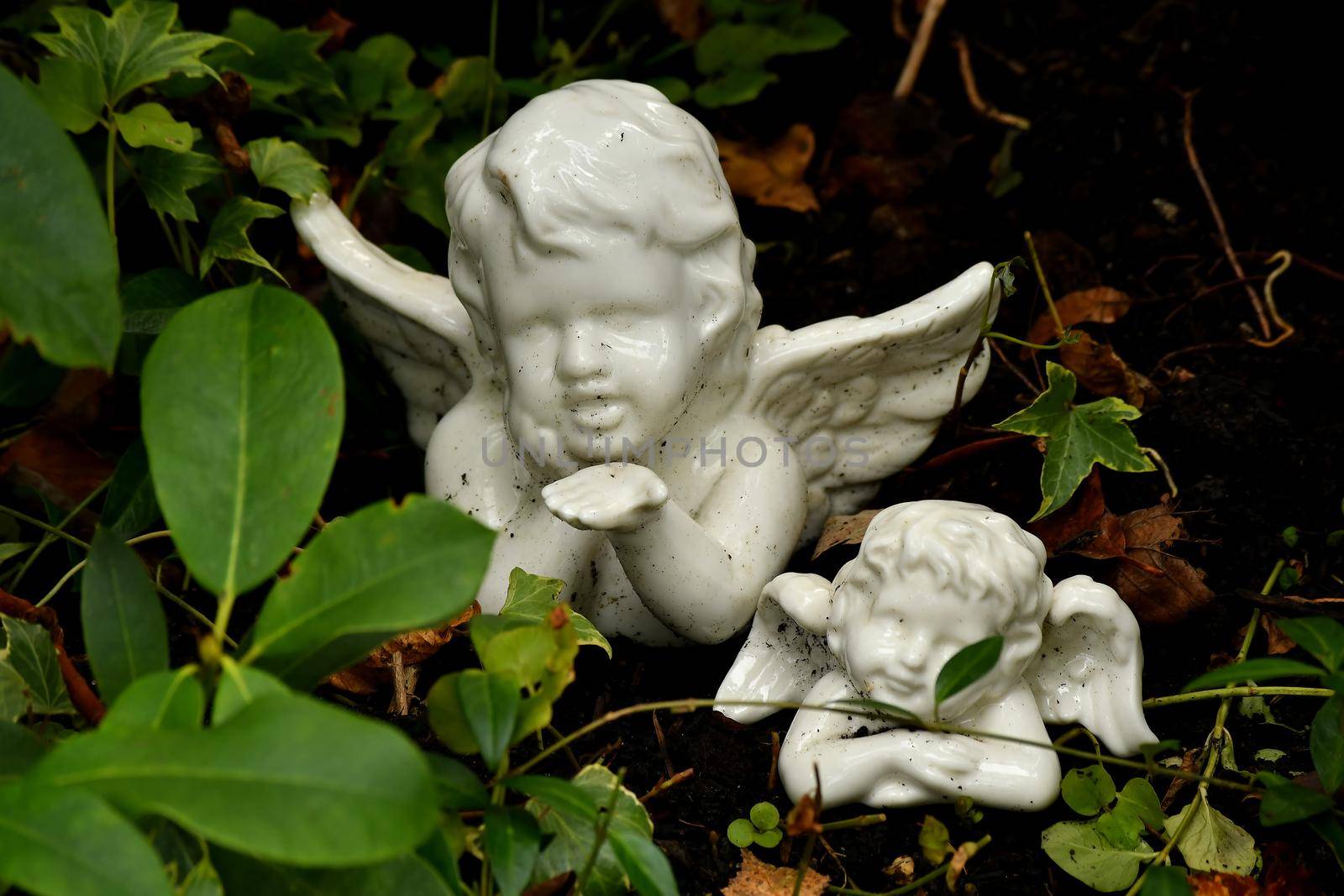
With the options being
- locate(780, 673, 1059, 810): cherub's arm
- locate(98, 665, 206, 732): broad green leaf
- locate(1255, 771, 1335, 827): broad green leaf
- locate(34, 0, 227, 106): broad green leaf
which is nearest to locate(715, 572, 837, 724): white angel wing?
locate(780, 673, 1059, 810): cherub's arm

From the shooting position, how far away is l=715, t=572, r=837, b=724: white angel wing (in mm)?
2264

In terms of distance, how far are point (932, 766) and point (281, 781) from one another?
3.82 ft

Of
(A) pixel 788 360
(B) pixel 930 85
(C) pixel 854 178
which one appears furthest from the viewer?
(B) pixel 930 85

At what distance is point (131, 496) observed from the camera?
2389 mm

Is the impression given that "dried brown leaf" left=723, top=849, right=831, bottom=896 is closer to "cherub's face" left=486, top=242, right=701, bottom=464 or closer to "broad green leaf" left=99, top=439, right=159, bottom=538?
"cherub's face" left=486, top=242, right=701, bottom=464

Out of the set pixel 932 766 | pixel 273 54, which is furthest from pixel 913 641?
pixel 273 54

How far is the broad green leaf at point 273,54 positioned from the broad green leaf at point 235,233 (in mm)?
550

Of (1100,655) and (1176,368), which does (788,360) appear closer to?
(1100,655)

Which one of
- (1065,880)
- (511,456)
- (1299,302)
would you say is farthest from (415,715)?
(1299,302)

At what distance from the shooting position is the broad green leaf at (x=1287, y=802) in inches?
68.7

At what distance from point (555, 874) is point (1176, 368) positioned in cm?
188

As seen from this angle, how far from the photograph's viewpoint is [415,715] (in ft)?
7.43

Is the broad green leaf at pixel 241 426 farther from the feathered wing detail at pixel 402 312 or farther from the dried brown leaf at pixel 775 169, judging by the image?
the dried brown leaf at pixel 775 169

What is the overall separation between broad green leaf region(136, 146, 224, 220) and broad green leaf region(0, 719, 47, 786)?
3.87ft
